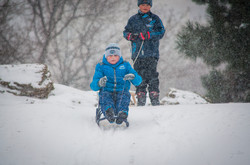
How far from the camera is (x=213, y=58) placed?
4961 millimetres

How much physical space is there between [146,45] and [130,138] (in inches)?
75.2

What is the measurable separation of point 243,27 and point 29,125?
5.18 m

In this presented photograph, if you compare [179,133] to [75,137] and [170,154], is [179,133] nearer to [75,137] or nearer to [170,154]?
[170,154]

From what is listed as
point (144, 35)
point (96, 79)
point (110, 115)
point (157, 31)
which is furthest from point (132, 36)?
point (110, 115)

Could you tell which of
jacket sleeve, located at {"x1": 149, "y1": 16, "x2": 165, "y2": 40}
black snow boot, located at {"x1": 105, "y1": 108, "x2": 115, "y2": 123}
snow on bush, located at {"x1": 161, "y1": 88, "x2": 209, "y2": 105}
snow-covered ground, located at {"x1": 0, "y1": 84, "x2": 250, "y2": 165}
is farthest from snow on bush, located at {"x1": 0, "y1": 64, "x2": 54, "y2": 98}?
snow on bush, located at {"x1": 161, "y1": 88, "x2": 209, "y2": 105}

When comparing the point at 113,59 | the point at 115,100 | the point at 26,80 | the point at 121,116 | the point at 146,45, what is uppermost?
the point at 146,45

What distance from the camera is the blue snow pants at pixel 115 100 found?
7.37ft

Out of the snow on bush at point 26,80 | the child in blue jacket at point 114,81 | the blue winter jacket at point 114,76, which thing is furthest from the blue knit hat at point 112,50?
the snow on bush at point 26,80

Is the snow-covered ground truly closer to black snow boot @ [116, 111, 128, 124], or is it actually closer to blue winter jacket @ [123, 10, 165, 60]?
black snow boot @ [116, 111, 128, 124]

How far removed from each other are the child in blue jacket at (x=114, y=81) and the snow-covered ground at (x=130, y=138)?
316 mm

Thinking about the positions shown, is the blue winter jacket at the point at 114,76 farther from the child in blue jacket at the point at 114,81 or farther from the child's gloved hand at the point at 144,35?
the child's gloved hand at the point at 144,35

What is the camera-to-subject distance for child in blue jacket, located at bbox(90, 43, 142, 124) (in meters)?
2.30

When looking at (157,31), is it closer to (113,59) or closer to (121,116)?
(113,59)

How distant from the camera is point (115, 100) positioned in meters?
2.43
